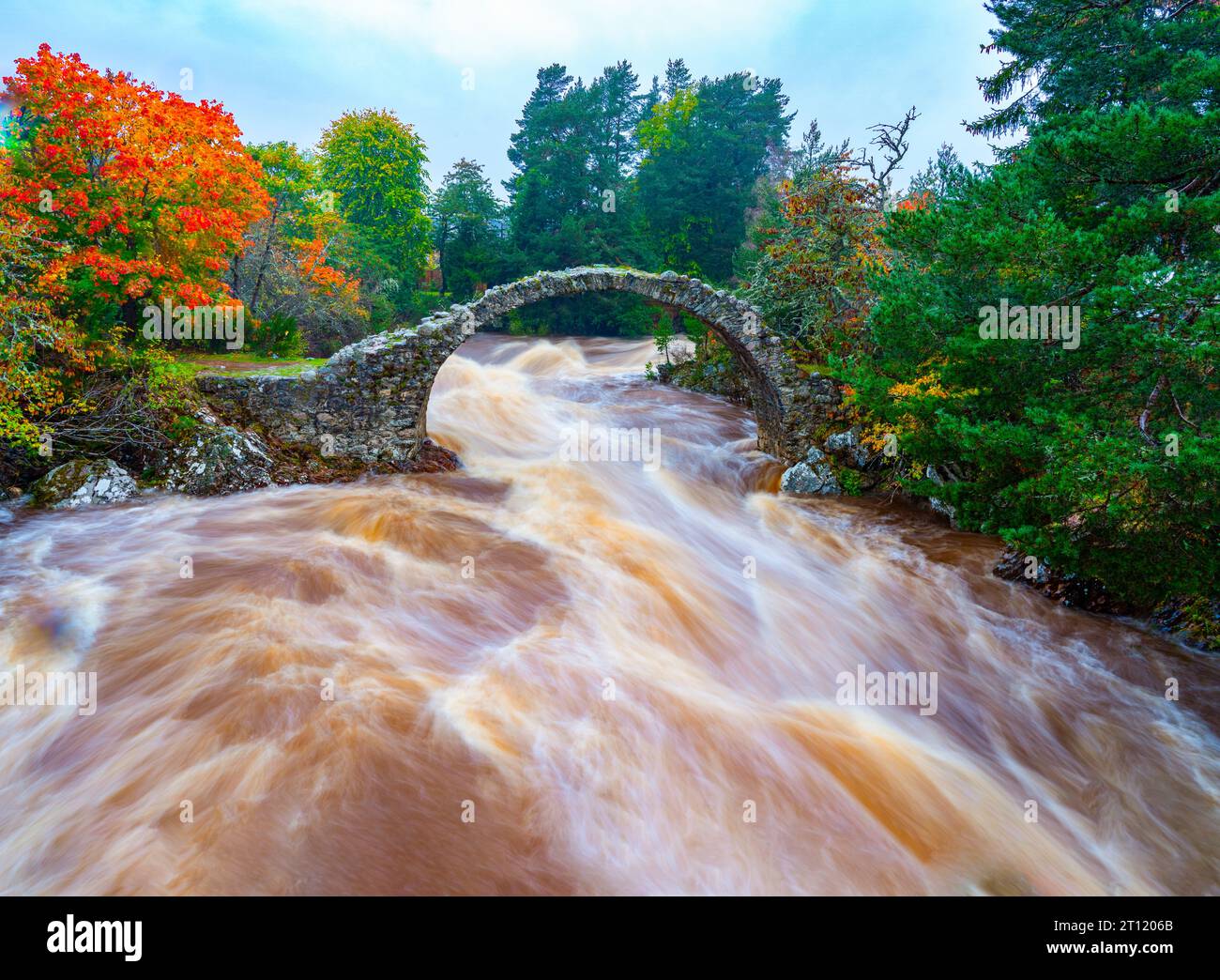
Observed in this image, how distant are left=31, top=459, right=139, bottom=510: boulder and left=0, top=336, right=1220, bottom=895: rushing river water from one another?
508 millimetres

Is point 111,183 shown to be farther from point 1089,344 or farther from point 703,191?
point 703,191

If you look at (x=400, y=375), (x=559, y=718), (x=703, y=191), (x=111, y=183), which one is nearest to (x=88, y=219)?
(x=111, y=183)

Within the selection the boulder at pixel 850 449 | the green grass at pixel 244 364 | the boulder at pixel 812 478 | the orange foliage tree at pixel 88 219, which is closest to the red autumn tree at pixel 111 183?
the orange foliage tree at pixel 88 219

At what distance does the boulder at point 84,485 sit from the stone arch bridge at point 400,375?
209cm

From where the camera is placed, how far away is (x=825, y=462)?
541 inches

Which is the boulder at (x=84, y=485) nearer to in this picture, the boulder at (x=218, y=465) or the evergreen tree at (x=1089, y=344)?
the boulder at (x=218, y=465)

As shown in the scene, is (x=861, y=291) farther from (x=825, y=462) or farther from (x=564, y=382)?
(x=564, y=382)

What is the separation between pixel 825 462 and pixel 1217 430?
25.8 feet

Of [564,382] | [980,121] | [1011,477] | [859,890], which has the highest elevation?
[980,121]

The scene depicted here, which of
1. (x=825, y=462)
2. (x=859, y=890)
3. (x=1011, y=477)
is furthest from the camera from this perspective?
(x=825, y=462)

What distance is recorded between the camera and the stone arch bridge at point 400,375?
12.3 m

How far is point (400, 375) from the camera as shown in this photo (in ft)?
42.2

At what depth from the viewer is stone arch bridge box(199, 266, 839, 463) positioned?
483 inches
